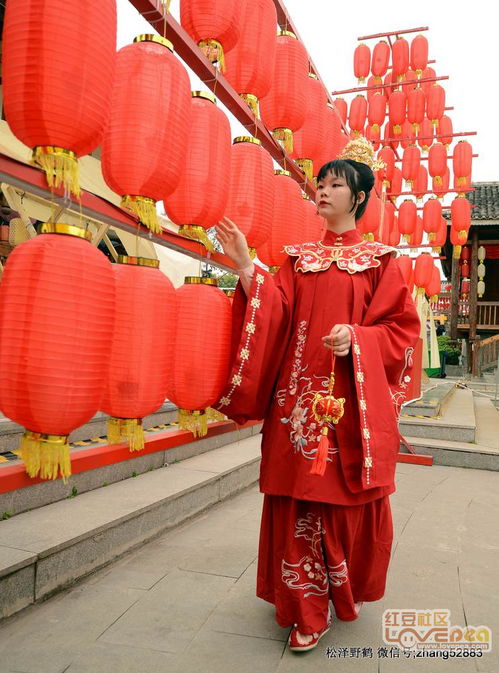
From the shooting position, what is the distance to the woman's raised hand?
2154 millimetres

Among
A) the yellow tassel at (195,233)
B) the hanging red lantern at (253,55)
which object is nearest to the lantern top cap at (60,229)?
the yellow tassel at (195,233)

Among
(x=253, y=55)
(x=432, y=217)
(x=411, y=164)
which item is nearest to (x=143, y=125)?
(x=253, y=55)

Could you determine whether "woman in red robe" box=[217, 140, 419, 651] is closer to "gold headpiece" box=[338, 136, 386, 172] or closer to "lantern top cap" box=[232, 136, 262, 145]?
"gold headpiece" box=[338, 136, 386, 172]

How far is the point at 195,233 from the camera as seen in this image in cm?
252

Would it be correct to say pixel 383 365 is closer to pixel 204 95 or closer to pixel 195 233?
pixel 195 233

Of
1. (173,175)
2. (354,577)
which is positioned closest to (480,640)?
(354,577)

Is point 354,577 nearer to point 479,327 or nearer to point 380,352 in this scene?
point 380,352

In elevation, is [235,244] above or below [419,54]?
below

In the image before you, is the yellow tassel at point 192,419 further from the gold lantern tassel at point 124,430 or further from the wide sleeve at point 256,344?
the gold lantern tassel at point 124,430

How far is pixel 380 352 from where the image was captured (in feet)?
7.18

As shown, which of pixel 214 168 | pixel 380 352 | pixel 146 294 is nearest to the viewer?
pixel 146 294

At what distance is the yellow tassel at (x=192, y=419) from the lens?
2.37m

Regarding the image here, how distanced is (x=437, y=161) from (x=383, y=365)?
31.5 feet

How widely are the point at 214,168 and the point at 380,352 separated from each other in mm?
1157
